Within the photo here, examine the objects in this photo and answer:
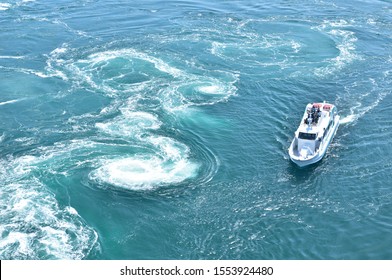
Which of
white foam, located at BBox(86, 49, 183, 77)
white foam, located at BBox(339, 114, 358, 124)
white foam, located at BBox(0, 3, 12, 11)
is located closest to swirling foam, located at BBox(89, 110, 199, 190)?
white foam, located at BBox(86, 49, 183, 77)

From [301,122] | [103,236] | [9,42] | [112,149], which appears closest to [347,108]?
[301,122]

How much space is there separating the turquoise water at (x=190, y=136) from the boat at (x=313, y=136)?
2.13 meters

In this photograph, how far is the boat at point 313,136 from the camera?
85.2 meters

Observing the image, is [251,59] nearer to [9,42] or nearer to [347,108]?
[347,108]

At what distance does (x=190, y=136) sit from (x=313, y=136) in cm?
2344

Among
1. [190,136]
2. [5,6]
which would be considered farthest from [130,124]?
[5,6]

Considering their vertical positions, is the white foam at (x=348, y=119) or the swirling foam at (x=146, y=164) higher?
the white foam at (x=348, y=119)

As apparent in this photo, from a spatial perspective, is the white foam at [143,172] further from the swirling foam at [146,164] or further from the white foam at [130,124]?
the white foam at [130,124]

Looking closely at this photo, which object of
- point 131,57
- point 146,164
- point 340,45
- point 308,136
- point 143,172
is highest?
point 340,45

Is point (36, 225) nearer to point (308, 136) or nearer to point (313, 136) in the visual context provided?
point (308, 136)

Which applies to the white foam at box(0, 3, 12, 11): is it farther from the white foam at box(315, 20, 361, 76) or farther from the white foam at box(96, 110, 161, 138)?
the white foam at box(315, 20, 361, 76)

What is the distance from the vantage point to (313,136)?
87.2 m

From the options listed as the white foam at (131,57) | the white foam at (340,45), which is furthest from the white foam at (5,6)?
the white foam at (340,45)

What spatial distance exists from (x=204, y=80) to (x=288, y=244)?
57249mm
